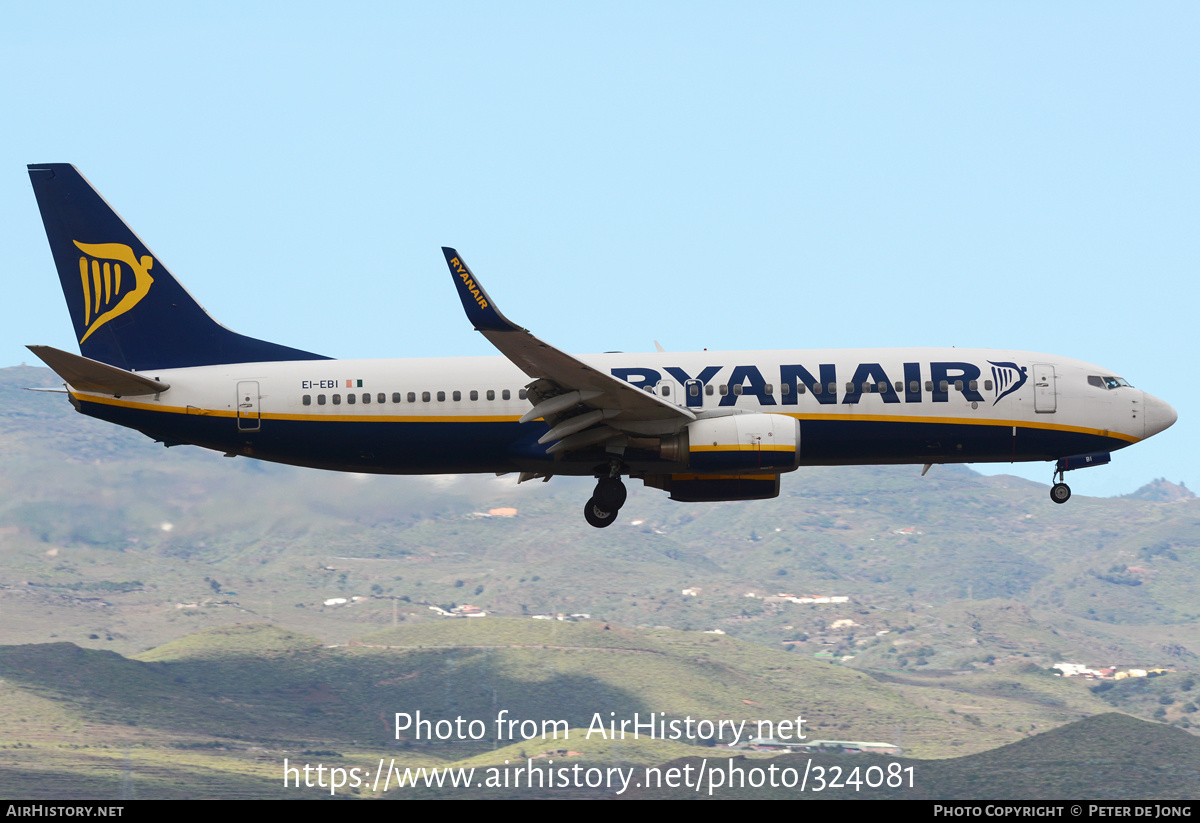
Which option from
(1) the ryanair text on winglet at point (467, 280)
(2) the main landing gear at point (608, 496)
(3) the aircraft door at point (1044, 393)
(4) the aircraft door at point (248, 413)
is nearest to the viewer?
(1) the ryanair text on winglet at point (467, 280)

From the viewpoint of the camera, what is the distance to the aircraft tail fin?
49.9 meters

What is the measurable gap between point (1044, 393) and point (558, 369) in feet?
55.9

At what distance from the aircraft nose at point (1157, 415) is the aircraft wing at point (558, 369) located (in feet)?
54.6

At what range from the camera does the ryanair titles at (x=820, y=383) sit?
46938 mm

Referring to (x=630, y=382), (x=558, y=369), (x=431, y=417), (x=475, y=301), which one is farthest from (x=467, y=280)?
(x=630, y=382)

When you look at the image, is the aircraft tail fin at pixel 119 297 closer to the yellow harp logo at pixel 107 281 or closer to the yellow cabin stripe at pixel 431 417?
the yellow harp logo at pixel 107 281

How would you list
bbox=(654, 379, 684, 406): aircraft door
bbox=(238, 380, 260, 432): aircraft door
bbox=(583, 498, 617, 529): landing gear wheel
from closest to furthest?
bbox=(654, 379, 684, 406): aircraft door → bbox=(238, 380, 260, 432): aircraft door → bbox=(583, 498, 617, 529): landing gear wheel

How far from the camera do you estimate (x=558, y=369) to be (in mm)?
43906

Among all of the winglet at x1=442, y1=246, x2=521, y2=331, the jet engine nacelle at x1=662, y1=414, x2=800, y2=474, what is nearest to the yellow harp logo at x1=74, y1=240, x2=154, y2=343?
the winglet at x1=442, y1=246, x2=521, y2=331

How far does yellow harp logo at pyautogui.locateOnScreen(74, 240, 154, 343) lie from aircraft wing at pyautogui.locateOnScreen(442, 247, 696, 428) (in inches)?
608

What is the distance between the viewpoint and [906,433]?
47.3m

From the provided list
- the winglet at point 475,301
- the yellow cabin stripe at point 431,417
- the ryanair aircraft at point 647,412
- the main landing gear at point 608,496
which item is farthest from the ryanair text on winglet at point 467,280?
the main landing gear at point 608,496

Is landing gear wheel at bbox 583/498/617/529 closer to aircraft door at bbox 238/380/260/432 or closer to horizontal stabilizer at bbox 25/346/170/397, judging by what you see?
aircraft door at bbox 238/380/260/432
